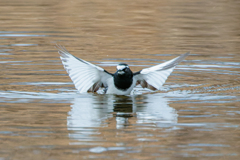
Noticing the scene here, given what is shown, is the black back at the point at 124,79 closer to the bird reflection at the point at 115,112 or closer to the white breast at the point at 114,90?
the white breast at the point at 114,90

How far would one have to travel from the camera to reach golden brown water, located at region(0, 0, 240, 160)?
5.98 meters

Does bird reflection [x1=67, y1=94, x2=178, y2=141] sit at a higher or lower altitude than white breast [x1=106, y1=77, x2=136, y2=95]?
lower

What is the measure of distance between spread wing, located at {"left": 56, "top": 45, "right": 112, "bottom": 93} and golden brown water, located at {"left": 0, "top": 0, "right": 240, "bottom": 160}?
0.22 meters

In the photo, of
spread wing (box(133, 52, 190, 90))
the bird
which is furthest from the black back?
spread wing (box(133, 52, 190, 90))

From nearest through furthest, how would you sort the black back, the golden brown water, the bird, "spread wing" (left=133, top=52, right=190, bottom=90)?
the golden brown water < the bird < the black back < "spread wing" (left=133, top=52, right=190, bottom=90)

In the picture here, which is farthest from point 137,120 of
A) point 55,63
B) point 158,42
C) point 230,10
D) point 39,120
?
point 230,10

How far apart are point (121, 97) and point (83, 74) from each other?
28.3 inches

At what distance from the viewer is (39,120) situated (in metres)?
7.10

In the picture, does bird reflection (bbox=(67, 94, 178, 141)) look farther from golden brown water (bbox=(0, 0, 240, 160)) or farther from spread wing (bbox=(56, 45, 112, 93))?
spread wing (bbox=(56, 45, 112, 93))

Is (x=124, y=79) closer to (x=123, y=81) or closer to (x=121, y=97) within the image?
(x=123, y=81)

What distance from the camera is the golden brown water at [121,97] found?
19.6 feet

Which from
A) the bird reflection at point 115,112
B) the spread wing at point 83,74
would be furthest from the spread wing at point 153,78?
the spread wing at point 83,74

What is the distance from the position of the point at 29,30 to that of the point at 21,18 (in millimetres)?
2948

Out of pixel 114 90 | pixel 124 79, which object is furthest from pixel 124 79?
pixel 114 90
